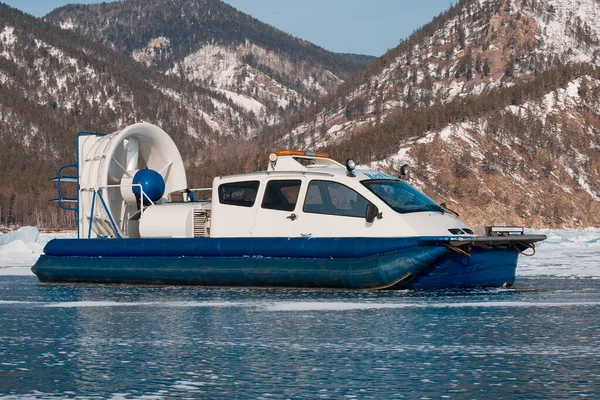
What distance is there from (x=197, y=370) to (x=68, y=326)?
12.0ft

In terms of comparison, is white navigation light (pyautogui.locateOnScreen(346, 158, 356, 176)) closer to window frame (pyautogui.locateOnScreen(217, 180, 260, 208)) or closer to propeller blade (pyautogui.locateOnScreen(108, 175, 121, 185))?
window frame (pyautogui.locateOnScreen(217, 180, 260, 208))

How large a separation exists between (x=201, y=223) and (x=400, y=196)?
3998 mm

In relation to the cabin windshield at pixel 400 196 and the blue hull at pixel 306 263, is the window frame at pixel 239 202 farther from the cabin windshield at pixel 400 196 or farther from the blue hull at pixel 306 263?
the cabin windshield at pixel 400 196

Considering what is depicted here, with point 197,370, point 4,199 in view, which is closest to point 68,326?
point 197,370

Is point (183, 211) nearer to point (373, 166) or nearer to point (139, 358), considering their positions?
point (139, 358)

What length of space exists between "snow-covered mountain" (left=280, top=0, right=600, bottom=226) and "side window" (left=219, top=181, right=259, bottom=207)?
8056 cm

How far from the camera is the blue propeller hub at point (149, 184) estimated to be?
65.4 feet

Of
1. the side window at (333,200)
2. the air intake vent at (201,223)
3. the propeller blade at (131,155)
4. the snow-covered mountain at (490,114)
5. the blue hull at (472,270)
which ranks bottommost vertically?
the blue hull at (472,270)

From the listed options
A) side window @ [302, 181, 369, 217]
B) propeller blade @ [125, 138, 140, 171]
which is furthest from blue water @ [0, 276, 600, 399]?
propeller blade @ [125, 138, 140, 171]

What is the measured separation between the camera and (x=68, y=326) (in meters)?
11.5

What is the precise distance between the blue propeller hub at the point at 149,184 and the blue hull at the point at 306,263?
7.27 ft

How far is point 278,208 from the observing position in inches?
652

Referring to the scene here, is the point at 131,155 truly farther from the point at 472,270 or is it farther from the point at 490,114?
the point at 490,114


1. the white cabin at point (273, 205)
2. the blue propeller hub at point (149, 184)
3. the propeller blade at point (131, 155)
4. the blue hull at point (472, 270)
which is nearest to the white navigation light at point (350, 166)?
the white cabin at point (273, 205)
